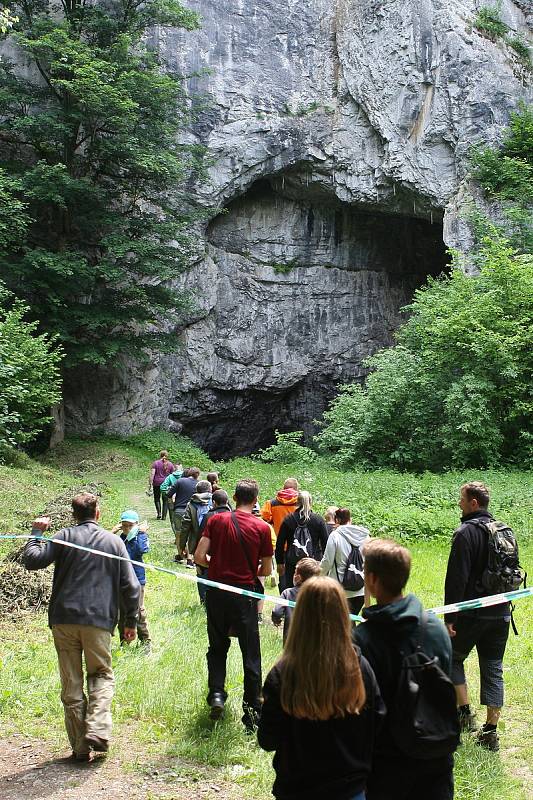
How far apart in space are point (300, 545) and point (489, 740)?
214 centimetres

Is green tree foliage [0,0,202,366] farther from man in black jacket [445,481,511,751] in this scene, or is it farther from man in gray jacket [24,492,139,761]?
A: man in black jacket [445,481,511,751]

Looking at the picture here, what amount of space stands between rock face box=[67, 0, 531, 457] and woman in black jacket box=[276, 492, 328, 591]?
19.4 meters

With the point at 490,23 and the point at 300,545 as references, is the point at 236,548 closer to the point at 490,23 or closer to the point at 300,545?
the point at 300,545

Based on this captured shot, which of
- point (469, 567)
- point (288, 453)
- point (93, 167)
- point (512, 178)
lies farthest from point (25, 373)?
point (512, 178)

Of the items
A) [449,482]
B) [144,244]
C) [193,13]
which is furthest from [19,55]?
[449,482]

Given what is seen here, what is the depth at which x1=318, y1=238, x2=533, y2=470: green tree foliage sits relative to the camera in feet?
52.2

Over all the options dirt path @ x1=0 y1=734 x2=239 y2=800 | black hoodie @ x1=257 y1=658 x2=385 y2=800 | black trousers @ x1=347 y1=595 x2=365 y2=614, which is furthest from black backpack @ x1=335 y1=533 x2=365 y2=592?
black hoodie @ x1=257 y1=658 x2=385 y2=800

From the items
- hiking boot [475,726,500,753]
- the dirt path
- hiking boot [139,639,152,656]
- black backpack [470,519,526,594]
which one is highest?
black backpack [470,519,526,594]

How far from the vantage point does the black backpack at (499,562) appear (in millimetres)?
4359

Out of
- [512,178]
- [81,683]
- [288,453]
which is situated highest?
[512,178]

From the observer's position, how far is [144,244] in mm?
21578

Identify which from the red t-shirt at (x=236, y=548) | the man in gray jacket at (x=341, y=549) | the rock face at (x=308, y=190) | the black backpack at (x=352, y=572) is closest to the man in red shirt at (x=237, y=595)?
the red t-shirt at (x=236, y=548)

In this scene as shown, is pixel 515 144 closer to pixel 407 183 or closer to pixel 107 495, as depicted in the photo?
pixel 407 183

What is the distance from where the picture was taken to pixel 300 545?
5906 millimetres
